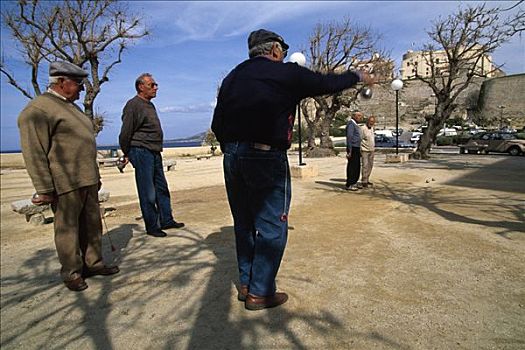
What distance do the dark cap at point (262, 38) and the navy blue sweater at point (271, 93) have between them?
13 centimetres

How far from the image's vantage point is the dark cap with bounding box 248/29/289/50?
223cm

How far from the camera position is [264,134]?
6.86 feet

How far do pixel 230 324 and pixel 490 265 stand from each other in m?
2.26

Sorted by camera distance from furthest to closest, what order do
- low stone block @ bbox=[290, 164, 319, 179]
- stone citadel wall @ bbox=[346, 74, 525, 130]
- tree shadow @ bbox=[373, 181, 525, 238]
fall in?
1. stone citadel wall @ bbox=[346, 74, 525, 130]
2. low stone block @ bbox=[290, 164, 319, 179]
3. tree shadow @ bbox=[373, 181, 525, 238]

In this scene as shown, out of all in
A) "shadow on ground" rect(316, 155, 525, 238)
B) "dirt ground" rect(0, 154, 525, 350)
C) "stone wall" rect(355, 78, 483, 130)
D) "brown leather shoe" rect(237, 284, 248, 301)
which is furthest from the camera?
"stone wall" rect(355, 78, 483, 130)

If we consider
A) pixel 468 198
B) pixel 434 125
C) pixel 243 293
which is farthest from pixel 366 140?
pixel 434 125

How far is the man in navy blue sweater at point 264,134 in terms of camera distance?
2084mm

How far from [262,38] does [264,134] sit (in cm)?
67

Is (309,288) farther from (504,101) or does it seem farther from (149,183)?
(504,101)

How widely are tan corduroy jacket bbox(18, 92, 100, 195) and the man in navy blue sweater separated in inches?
51.7

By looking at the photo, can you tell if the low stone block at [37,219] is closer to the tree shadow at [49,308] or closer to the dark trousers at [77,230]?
the tree shadow at [49,308]

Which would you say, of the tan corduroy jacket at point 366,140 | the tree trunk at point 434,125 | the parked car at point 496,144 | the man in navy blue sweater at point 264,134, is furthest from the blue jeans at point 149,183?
the parked car at point 496,144

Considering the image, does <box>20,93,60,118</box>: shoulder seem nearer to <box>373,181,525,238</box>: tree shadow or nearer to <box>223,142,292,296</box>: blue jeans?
<box>223,142,292,296</box>: blue jeans

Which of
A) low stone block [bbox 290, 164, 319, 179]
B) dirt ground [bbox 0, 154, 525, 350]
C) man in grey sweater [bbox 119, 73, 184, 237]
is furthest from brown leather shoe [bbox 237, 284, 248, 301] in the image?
low stone block [bbox 290, 164, 319, 179]
